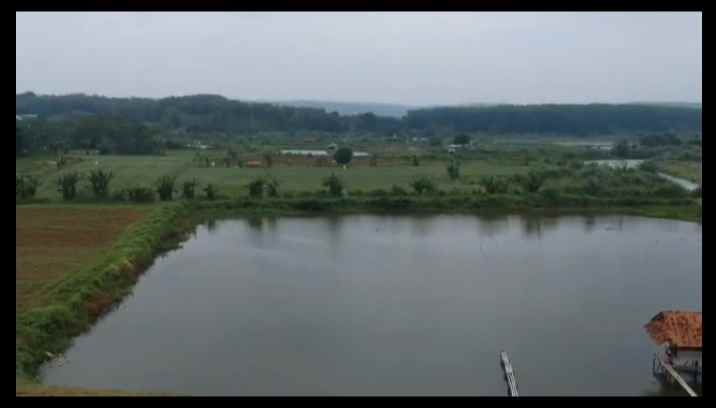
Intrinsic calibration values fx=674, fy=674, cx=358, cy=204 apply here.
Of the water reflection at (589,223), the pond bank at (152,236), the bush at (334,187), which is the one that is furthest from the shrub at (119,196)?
the water reflection at (589,223)

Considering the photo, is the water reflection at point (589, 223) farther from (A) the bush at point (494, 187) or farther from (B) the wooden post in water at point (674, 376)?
(B) the wooden post in water at point (674, 376)

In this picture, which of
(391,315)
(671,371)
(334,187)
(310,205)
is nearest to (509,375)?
(671,371)

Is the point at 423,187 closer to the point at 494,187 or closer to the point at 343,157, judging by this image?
the point at 494,187

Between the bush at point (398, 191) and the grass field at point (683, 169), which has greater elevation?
the grass field at point (683, 169)

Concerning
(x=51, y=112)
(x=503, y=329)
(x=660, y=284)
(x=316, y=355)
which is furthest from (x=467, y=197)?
(x=51, y=112)

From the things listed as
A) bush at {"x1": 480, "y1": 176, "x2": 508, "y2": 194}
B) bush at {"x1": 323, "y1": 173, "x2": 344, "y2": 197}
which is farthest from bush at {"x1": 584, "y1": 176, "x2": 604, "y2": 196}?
bush at {"x1": 323, "y1": 173, "x2": 344, "y2": 197}
